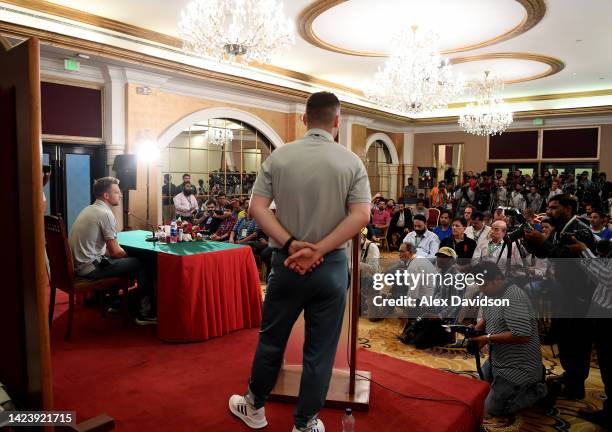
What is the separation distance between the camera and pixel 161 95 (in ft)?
24.0

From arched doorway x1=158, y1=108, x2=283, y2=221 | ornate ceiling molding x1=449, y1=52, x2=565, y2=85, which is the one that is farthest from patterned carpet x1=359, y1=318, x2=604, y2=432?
ornate ceiling molding x1=449, y1=52, x2=565, y2=85

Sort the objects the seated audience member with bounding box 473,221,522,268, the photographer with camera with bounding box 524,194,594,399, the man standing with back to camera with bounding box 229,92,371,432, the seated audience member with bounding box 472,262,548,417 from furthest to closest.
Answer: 1. the seated audience member with bounding box 473,221,522,268
2. the photographer with camera with bounding box 524,194,594,399
3. the seated audience member with bounding box 472,262,548,417
4. the man standing with back to camera with bounding box 229,92,371,432

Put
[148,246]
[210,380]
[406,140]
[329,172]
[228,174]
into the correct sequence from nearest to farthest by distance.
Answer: [329,172], [210,380], [148,246], [228,174], [406,140]

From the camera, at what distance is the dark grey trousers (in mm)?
1791

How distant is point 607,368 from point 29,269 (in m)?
3.00

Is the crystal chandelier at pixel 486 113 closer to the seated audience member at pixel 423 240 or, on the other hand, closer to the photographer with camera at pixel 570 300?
the seated audience member at pixel 423 240

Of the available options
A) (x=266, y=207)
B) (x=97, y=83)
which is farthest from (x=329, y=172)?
(x=97, y=83)

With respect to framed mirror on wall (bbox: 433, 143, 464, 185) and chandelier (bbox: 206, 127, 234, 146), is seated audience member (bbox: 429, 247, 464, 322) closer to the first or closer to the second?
chandelier (bbox: 206, 127, 234, 146)

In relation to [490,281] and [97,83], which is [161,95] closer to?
[97,83]

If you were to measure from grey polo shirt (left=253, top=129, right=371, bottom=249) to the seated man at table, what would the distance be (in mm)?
2276

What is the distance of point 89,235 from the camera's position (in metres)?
3.60

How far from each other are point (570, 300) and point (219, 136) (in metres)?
6.76

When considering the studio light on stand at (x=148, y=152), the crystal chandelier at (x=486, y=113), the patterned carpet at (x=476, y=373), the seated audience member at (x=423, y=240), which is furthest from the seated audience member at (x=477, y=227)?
the crystal chandelier at (x=486, y=113)

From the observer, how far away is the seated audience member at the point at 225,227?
6797mm
